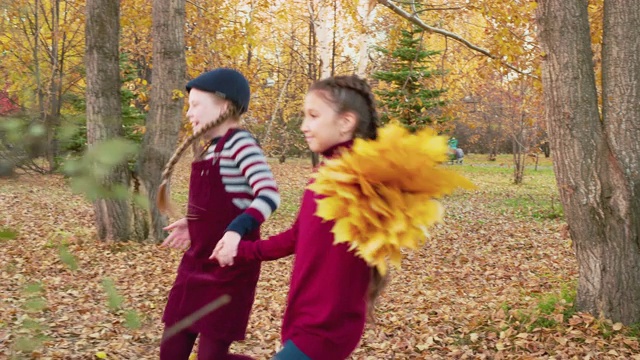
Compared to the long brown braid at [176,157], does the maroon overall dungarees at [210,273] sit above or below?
below

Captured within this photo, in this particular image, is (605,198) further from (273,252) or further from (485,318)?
(273,252)

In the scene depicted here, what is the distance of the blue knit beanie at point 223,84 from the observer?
2922 mm

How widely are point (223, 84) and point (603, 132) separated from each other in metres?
3.60

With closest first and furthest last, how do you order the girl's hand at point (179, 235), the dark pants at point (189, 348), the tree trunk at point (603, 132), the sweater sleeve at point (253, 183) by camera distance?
the sweater sleeve at point (253, 183) → the dark pants at point (189, 348) → the girl's hand at point (179, 235) → the tree trunk at point (603, 132)

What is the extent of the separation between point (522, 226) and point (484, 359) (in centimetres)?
882

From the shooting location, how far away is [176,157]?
2.53m

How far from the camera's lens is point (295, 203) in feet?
56.3

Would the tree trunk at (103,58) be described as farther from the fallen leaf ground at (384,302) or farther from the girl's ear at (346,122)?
the girl's ear at (346,122)

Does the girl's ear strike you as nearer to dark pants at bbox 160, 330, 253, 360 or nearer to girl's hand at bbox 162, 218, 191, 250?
girl's hand at bbox 162, 218, 191, 250

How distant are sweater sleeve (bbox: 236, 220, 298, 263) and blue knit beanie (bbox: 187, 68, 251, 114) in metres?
0.75

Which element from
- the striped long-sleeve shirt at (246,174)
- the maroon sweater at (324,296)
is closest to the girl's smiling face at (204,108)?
the striped long-sleeve shirt at (246,174)

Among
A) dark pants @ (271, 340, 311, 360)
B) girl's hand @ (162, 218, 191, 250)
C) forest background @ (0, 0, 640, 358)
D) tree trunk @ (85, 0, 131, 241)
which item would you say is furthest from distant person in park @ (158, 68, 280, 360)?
tree trunk @ (85, 0, 131, 241)

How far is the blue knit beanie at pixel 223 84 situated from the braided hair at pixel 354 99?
0.55m

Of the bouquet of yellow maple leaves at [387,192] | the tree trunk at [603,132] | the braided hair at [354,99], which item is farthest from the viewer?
the tree trunk at [603,132]
